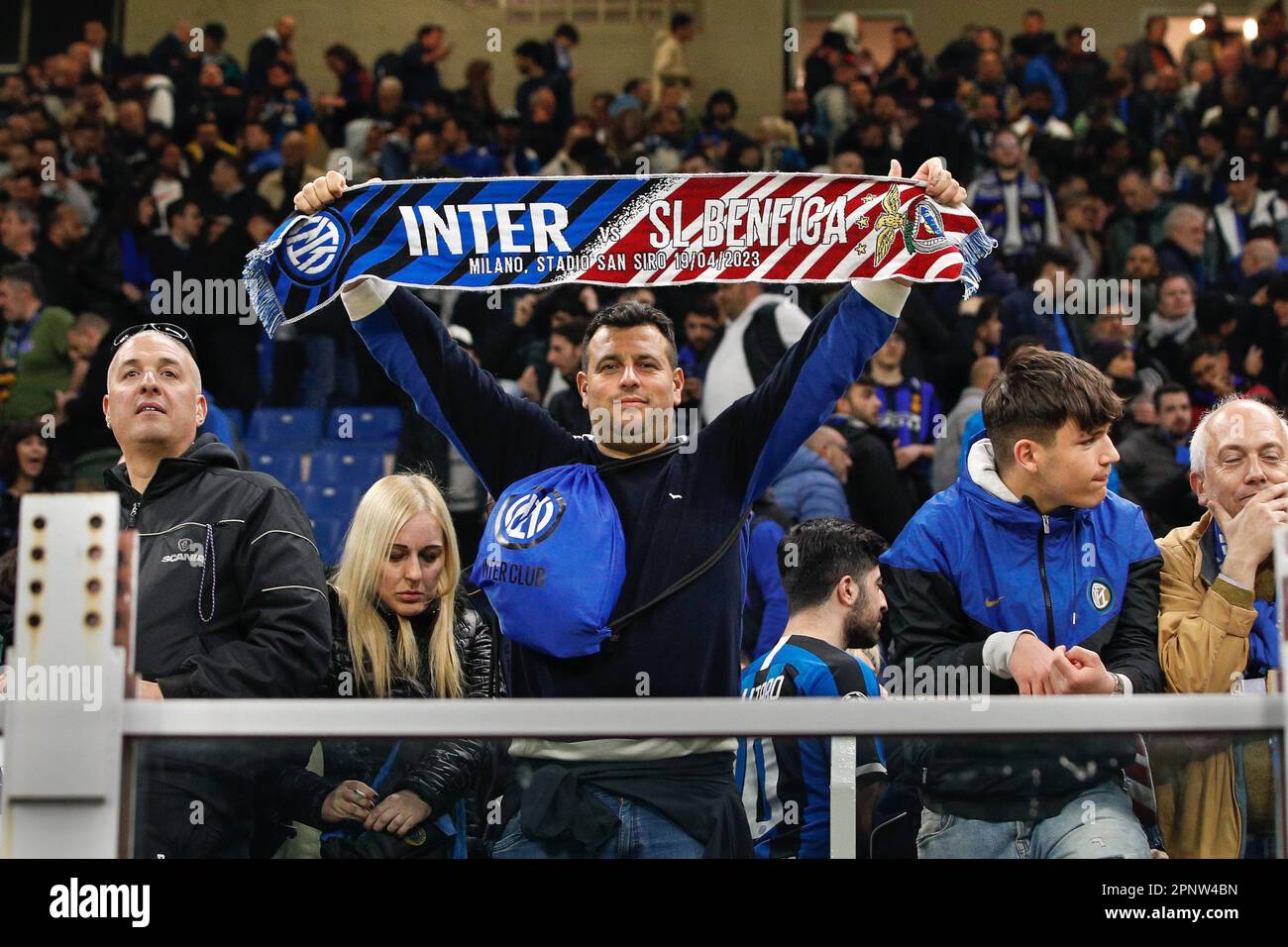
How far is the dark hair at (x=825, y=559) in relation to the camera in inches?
171

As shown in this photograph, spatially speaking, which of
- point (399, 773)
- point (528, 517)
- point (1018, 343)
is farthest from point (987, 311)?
point (399, 773)

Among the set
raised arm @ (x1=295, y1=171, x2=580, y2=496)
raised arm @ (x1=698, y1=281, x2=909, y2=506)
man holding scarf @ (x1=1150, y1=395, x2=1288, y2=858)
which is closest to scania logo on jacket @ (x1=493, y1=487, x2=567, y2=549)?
raised arm @ (x1=295, y1=171, x2=580, y2=496)

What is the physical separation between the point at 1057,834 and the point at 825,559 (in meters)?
1.68

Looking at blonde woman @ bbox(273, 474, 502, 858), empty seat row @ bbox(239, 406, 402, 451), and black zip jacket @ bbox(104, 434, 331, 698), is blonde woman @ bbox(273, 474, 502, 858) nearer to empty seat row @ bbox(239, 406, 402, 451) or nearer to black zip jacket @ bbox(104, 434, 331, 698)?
black zip jacket @ bbox(104, 434, 331, 698)

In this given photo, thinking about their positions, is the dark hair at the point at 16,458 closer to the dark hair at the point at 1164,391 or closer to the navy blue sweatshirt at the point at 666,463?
the navy blue sweatshirt at the point at 666,463

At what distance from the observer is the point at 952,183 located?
13.3 ft

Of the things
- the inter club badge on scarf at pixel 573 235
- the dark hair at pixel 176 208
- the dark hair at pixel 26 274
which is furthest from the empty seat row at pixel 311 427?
the inter club badge on scarf at pixel 573 235

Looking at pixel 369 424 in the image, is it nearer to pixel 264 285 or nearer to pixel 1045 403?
pixel 264 285

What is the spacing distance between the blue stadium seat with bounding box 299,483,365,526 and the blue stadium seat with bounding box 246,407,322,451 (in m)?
0.37

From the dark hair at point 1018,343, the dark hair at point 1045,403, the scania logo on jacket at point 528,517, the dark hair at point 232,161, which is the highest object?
the dark hair at point 232,161

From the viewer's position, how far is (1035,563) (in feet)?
12.3

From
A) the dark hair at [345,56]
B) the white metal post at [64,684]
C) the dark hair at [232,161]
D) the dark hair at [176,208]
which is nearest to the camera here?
the white metal post at [64,684]
